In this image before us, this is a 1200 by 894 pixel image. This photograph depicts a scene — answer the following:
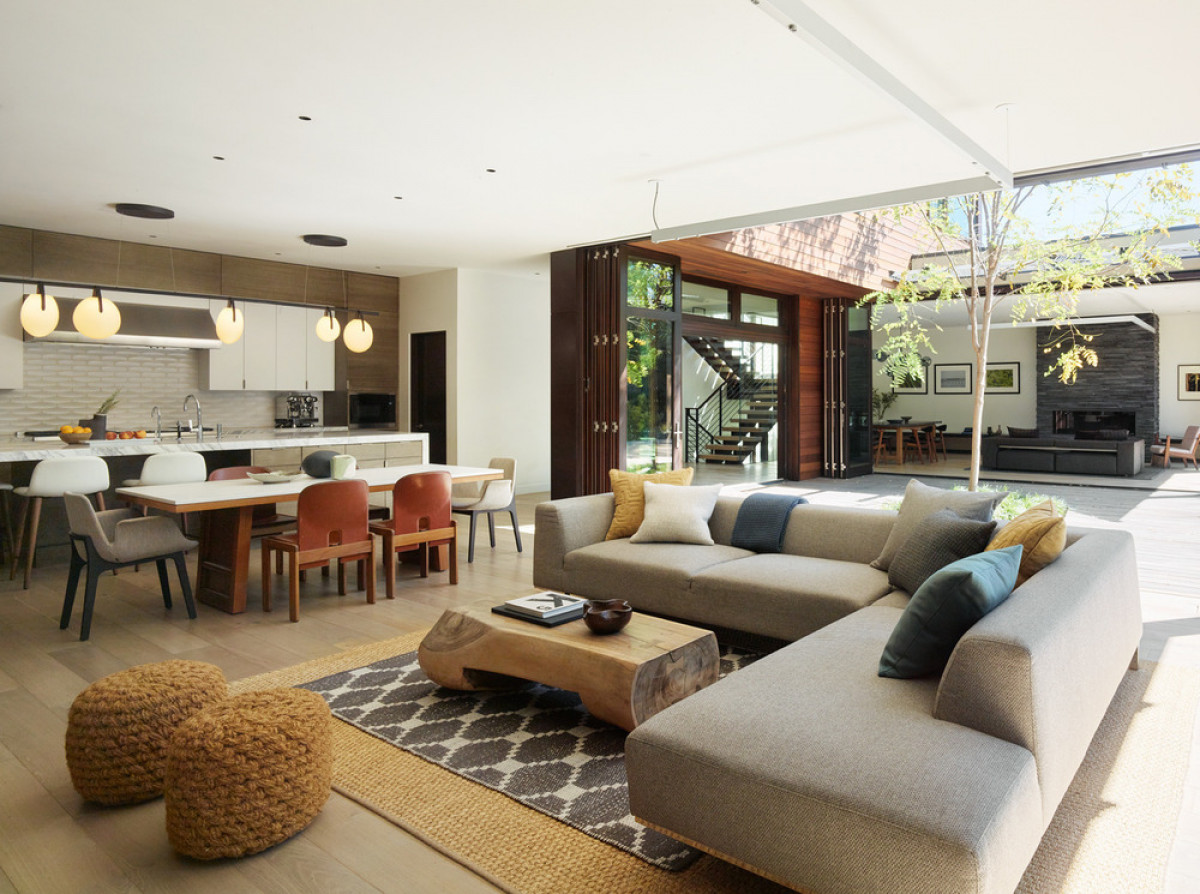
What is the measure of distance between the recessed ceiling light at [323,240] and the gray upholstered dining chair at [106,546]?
3.84 metres

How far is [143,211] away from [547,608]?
17.5 feet

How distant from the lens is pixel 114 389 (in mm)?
7996

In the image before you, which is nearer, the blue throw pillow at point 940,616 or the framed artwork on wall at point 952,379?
the blue throw pillow at point 940,616

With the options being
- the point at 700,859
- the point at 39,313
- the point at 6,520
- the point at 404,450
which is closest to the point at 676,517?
the point at 700,859

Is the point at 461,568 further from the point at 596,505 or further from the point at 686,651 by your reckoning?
the point at 686,651

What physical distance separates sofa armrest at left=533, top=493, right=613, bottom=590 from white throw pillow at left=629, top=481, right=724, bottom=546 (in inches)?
10.7

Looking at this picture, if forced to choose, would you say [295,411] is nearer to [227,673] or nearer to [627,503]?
[627,503]

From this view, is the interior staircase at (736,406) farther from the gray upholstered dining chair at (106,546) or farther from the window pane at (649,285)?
the gray upholstered dining chair at (106,546)

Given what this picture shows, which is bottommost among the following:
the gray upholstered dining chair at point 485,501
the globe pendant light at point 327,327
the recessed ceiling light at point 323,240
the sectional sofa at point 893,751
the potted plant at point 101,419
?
the sectional sofa at point 893,751

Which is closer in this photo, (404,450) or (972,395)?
(404,450)

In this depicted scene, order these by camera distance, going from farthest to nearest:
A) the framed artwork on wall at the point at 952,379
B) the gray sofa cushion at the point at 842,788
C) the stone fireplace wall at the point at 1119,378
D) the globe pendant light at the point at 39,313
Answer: the framed artwork on wall at the point at 952,379, the stone fireplace wall at the point at 1119,378, the globe pendant light at the point at 39,313, the gray sofa cushion at the point at 842,788

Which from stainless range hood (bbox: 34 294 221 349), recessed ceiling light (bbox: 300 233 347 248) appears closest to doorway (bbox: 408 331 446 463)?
recessed ceiling light (bbox: 300 233 347 248)

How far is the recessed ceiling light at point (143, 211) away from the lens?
6.27 meters

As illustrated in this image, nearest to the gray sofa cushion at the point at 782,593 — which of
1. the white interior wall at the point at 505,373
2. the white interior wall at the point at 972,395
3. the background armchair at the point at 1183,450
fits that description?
the white interior wall at the point at 505,373
